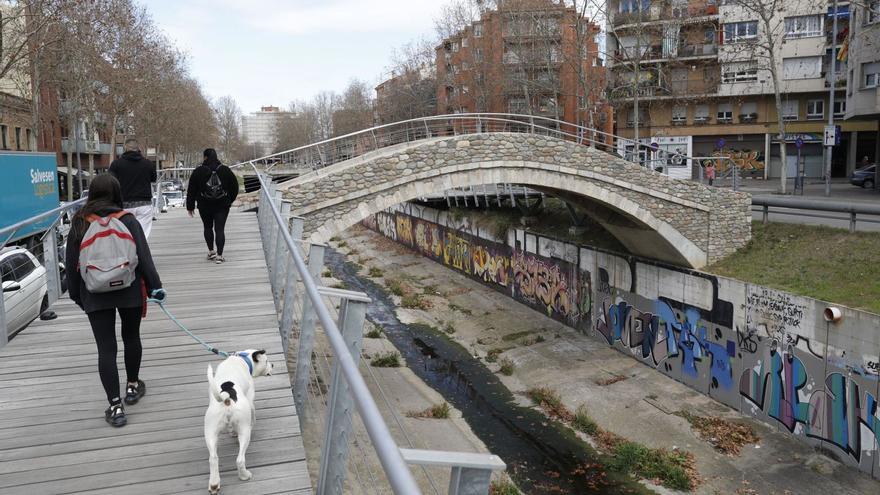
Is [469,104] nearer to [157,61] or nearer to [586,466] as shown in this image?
[157,61]

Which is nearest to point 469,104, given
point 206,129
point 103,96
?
point 103,96

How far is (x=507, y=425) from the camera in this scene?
1476cm

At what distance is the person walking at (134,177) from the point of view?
8461 mm

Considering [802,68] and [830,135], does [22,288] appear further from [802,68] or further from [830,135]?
[802,68]

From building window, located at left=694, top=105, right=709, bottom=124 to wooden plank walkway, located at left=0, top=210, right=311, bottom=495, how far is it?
39779mm

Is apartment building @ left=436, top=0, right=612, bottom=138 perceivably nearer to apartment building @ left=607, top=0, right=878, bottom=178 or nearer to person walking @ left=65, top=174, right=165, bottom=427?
apartment building @ left=607, top=0, right=878, bottom=178

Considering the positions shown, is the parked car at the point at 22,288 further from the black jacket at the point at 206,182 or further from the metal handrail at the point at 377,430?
the metal handrail at the point at 377,430

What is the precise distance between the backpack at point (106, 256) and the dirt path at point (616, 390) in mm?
10709

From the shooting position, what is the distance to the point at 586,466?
12.8m

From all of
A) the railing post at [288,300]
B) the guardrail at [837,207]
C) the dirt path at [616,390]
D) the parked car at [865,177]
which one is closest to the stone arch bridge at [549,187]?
the guardrail at [837,207]

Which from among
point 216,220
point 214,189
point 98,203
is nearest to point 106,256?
point 98,203

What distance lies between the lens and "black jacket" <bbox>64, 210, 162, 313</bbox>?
13.9 ft

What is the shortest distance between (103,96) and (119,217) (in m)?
25.5

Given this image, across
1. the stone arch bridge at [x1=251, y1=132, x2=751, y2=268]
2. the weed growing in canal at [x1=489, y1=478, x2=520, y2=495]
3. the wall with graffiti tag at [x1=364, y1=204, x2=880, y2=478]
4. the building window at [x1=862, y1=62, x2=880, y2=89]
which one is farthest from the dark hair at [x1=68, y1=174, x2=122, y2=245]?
the building window at [x1=862, y1=62, x2=880, y2=89]
